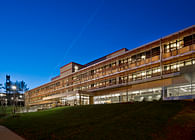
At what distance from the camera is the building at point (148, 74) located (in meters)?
24.1

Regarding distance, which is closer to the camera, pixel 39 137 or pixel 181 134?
pixel 181 134

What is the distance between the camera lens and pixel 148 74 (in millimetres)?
30172

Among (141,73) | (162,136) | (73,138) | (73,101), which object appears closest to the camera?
(162,136)

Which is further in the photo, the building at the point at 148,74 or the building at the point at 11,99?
the building at the point at 11,99

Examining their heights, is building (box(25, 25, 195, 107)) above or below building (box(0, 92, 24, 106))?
above

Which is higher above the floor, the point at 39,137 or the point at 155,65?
the point at 155,65

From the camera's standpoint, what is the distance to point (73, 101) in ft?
134

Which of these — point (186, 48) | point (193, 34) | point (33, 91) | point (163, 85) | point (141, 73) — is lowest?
point (33, 91)

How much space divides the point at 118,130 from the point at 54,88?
170ft

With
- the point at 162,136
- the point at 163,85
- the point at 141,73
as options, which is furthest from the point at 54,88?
the point at 162,136

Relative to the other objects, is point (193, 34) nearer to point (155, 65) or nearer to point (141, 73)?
point (155, 65)

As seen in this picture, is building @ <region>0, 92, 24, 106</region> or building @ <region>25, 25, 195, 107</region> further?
building @ <region>0, 92, 24, 106</region>

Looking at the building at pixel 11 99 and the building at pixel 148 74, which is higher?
the building at pixel 148 74

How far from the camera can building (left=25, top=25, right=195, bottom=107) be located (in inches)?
950
